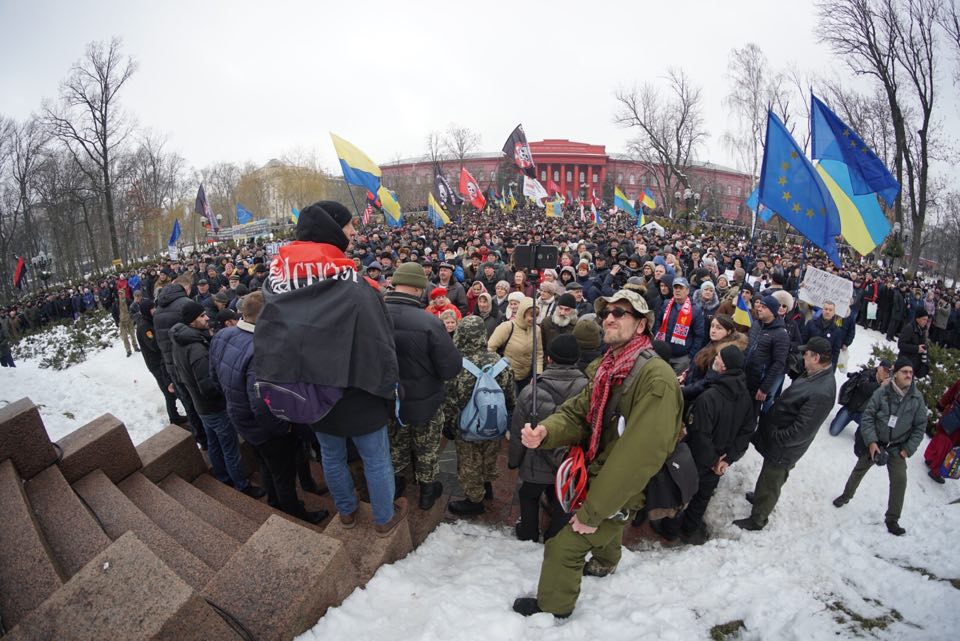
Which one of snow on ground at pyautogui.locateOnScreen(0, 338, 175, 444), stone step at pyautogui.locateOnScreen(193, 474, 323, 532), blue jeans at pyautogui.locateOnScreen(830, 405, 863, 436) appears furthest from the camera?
snow on ground at pyautogui.locateOnScreen(0, 338, 175, 444)

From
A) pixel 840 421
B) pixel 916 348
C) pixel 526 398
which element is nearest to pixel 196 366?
pixel 526 398

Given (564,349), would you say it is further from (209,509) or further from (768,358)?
(209,509)

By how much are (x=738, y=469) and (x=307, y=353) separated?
190 inches

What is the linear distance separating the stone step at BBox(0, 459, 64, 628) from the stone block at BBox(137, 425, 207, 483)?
1.13m

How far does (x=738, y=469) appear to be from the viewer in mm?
4949

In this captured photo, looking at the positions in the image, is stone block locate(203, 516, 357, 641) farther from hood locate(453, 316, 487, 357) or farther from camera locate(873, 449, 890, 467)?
camera locate(873, 449, 890, 467)

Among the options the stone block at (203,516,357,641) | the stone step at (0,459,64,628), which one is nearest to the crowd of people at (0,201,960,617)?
the stone block at (203,516,357,641)

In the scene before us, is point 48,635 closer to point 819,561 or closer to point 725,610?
point 725,610

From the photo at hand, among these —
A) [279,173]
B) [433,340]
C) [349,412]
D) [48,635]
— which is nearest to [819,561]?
[433,340]

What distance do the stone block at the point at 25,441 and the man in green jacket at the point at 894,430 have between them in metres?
7.28

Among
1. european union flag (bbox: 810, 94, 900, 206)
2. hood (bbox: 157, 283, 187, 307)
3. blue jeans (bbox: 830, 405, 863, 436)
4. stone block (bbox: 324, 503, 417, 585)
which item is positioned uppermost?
european union flag (bbox: 810, 94, 900, 206)

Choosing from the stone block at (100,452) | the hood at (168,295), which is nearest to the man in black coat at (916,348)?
the stone block at (100,452)

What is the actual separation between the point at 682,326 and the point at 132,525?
625 cm

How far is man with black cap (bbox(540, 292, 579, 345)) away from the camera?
5238 millimetres
